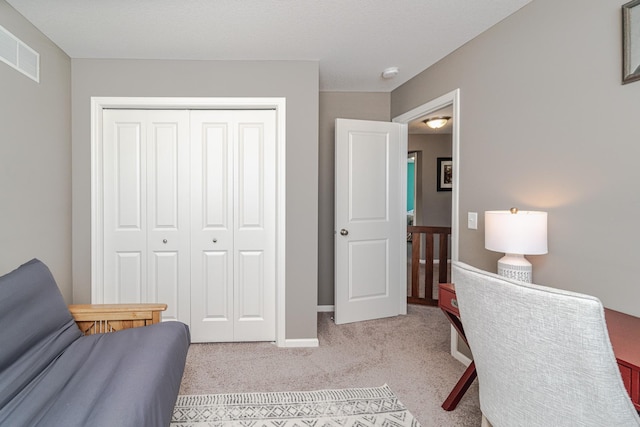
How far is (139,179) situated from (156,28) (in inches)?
45.2

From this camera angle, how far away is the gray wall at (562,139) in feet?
4.69

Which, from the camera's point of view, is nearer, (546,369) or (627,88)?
(546,369)

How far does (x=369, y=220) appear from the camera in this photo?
313 centimetres

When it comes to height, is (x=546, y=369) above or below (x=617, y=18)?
below

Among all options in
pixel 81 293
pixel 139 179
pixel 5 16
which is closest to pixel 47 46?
pixel 5 16

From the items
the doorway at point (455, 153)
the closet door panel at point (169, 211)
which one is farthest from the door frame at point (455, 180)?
the closet door panel at point (169, 211)

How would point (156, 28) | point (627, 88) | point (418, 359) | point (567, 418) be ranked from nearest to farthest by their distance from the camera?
point (567, 418)
point (627, 88)
point (156, 28)
point (418, 359)

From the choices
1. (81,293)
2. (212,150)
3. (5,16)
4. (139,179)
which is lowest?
(81,293)

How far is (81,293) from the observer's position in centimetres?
251

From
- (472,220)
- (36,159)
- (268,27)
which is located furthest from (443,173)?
(36,159)

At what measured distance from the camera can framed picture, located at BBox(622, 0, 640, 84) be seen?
1.35 m

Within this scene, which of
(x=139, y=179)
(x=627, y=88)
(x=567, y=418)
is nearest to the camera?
(x=567, y=418)

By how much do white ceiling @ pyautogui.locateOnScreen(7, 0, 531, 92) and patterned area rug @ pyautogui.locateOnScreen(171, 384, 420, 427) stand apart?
2368 mm

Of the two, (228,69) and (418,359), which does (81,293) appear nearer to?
(228,69)
